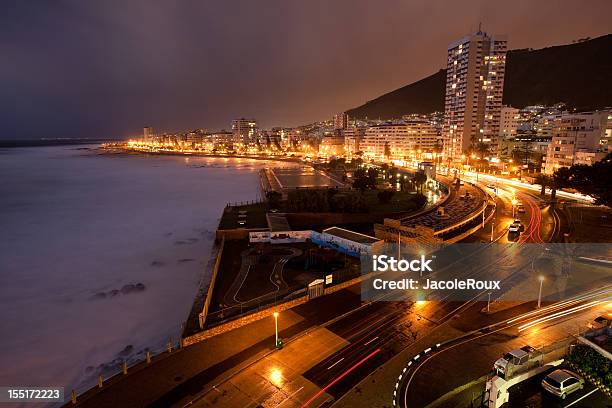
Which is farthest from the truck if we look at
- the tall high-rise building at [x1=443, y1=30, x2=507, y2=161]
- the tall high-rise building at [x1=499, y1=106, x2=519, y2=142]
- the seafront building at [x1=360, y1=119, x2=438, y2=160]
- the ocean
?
the seafront building at [x1=360, y1=119, x2=438, y2=160]

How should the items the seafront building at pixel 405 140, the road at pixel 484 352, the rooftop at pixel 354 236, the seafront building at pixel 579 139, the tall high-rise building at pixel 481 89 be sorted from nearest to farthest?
1. the road at pixel 484 352
2. the rooftop at pixel 354 236
3. the seafront building at pixel 579 139
4. the tall high-rise building at pixel 481 89
5. the seafront building at pixel 405 140

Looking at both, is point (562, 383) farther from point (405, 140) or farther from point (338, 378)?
point (405, 140)

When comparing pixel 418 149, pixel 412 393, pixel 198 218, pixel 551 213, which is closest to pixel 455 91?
pixel 418 149

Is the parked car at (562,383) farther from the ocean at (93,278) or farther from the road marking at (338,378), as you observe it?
the ocean at (93,278)

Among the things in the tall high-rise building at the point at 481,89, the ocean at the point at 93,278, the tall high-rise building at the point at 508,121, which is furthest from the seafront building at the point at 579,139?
the ocean at the point at 93,278

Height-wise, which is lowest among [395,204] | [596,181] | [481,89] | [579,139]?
[395,204]

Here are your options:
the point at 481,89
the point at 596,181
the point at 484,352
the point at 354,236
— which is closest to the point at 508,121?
the point at 481,89

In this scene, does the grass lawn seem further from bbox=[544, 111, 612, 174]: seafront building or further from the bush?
the bush
